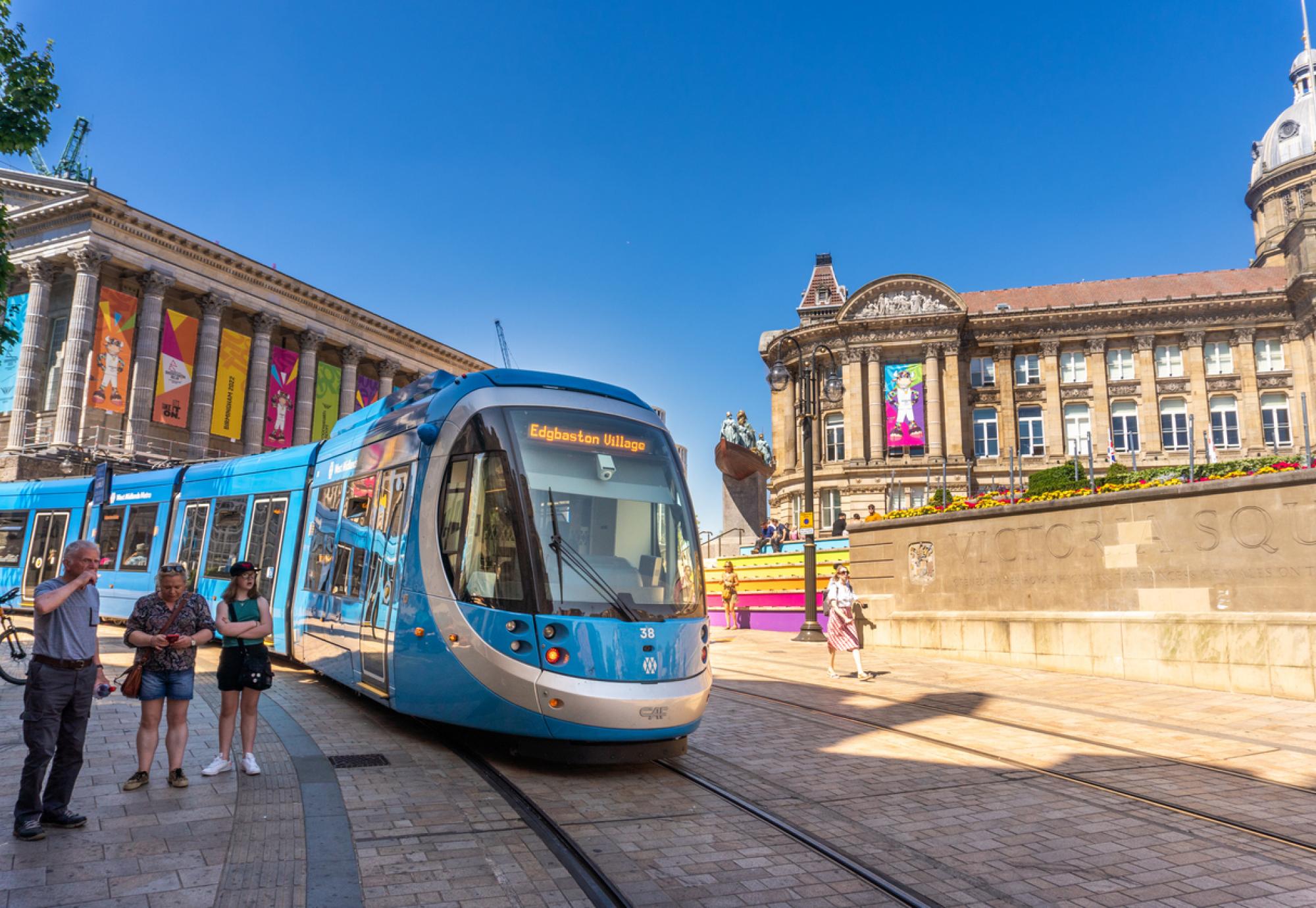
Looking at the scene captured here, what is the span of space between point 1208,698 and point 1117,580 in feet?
8.06

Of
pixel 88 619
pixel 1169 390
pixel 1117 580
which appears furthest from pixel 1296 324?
pixel 88 619

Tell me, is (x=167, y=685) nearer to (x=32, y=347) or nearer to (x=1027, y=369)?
(x=32, y=347)

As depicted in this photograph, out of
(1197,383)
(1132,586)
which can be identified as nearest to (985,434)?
(1197,383)

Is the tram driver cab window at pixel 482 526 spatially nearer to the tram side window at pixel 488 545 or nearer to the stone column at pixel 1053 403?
the tram side window at pixel 488 545

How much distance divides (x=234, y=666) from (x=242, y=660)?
0.24 ft

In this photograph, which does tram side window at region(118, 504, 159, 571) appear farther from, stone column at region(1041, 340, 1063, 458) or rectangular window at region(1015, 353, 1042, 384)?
rectangular window at region(1015, 353, 1042, 384)

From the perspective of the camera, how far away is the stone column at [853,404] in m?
53.6

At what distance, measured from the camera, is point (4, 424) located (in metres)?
42.2

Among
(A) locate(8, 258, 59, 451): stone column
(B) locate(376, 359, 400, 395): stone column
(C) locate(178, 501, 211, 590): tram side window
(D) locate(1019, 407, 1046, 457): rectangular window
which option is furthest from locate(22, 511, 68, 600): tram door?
(D) locate(1019, 407, 1046, 457): rectangular window

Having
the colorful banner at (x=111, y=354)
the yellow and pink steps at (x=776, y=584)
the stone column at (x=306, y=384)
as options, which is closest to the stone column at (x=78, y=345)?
the colorful banner at (x=111, y=354)

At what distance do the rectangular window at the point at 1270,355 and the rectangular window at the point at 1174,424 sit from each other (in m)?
5.01

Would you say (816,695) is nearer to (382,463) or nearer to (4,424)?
(382,463)

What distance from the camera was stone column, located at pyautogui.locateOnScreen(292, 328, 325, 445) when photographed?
2110 inches

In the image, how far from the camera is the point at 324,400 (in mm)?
Result: 55469
